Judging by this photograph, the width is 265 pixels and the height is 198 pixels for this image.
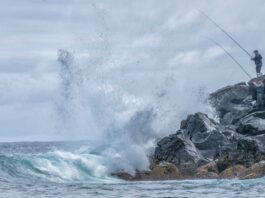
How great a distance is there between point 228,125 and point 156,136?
527cm

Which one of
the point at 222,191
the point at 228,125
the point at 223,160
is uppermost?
the point at 228,125

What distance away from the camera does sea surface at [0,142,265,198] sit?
24781mm

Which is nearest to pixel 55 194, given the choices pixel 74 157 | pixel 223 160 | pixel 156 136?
pixel 223 160

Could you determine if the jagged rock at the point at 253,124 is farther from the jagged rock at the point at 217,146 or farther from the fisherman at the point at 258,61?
the fisherman at the point at 258,61

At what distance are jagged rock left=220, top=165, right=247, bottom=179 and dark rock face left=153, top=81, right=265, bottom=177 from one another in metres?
0.47

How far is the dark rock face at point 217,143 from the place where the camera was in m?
33.9

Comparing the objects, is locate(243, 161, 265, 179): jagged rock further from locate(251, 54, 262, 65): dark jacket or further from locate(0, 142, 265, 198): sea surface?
locate(251, 54, 262, 65): dark jacket

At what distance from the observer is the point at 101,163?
37.8 meters

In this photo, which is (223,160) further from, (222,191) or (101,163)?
(222,191)

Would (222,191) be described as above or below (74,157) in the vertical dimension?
below

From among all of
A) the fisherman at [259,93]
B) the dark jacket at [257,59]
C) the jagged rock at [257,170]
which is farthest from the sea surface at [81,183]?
the dark jacket at [257,59]

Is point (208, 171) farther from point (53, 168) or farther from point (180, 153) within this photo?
point (53, 168)

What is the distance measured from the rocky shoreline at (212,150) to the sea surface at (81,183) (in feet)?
6.63

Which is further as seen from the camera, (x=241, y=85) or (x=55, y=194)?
(x=241, y=85)
